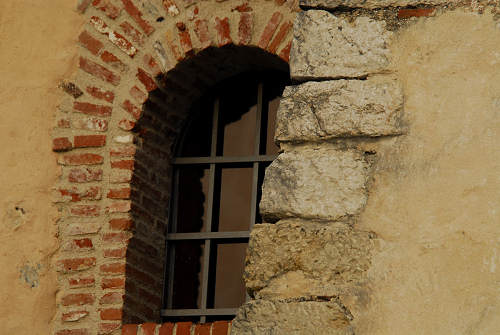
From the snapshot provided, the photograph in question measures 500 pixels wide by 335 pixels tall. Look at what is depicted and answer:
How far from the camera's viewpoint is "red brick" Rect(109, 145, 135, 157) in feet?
13.0

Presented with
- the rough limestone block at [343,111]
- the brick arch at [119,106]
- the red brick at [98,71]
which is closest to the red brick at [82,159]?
the brick arch at [119,106]

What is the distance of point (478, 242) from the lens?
2229mm

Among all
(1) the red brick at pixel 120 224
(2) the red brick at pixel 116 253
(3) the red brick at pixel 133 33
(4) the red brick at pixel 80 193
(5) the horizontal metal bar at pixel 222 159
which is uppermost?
(3) the red brick at pixel 133 33

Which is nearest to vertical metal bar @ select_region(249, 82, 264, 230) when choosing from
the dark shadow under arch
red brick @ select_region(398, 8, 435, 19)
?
the dark shadow under arch

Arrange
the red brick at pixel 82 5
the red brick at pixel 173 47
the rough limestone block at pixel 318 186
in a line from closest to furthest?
the rough limestone block at pixel 318 186
the red brick at pixel 173 47
the red brick at pixel 82 5

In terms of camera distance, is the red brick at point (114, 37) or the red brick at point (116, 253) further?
the red brick at point (114, 37)

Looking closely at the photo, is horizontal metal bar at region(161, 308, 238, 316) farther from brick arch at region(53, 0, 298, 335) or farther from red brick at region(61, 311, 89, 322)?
red brick at region(61, 311, 89, 322)

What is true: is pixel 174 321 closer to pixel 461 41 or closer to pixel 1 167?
pixel 1 167

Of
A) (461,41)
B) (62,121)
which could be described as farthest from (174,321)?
(461,41)

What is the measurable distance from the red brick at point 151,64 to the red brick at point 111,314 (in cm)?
103

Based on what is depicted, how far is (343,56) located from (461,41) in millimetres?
308

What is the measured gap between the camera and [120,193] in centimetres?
390

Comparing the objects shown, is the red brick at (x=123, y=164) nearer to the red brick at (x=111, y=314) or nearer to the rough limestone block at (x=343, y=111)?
the red brick at (x=111, y=314)

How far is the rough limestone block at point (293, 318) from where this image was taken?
7.43ft
